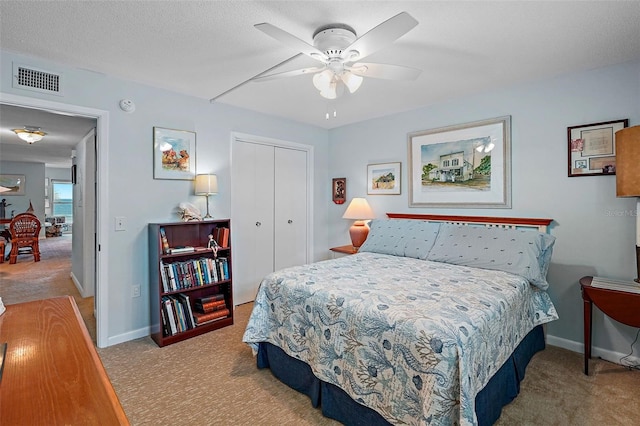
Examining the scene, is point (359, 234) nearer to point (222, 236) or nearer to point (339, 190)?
point (339, 190)

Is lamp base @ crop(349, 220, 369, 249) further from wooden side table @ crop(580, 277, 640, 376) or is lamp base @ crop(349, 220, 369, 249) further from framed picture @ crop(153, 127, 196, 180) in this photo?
wooden side table @ crop(580, 277, 640, 376)

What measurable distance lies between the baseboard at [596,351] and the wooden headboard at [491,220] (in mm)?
997

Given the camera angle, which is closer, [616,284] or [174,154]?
[616,284]

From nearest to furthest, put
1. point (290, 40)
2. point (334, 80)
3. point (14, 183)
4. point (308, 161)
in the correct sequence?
point (290, 40)
point (334, 80)
point (308, 161)
point (14, 183)

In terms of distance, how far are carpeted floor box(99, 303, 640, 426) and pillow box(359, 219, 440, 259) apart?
127 cm

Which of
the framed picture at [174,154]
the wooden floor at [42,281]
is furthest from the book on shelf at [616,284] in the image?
the wooden floor at [42,281]

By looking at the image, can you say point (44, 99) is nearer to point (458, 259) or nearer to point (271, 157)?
point (271, 157)

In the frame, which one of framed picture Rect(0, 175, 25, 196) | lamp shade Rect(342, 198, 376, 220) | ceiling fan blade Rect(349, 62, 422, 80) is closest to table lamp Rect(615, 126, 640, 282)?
ceiling fan blade Rect(349, 62, 422, 80)

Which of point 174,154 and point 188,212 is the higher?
point 174,154

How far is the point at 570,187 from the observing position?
271 centimetres

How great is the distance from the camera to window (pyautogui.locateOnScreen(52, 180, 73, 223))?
1076cm

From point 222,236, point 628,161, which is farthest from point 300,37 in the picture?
point 628,161

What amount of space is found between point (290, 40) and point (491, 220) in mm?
2569

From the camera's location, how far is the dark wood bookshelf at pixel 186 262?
9.40ft
